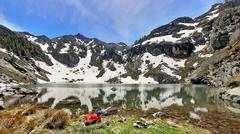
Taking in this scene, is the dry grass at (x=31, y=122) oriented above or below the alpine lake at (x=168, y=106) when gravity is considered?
above

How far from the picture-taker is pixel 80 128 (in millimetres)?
24219

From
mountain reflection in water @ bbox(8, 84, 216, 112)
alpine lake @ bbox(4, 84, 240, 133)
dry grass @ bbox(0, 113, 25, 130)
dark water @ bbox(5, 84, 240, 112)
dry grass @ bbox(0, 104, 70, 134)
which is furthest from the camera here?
mountain reflection in water @ bbox(8, 84, 216, 112)

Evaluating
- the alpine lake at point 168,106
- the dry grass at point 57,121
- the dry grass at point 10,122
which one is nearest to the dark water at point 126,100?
the alpine lake at point 168,106

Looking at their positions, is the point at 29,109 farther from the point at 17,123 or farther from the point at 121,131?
the point at 121,131

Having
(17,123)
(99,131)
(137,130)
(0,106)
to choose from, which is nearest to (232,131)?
(137,130)

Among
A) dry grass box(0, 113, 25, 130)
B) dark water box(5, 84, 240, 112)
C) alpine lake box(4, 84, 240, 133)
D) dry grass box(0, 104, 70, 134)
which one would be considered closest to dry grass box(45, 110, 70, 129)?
dry grass box(0, 104, 70, 134)

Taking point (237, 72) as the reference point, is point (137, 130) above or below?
below

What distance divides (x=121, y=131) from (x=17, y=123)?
815 cm

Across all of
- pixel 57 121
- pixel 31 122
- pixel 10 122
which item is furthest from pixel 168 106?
pixel 10 122

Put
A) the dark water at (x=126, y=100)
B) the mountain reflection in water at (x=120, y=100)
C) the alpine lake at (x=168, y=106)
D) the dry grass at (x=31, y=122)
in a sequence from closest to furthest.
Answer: the dry grass at (x=31, y=122)
the alpine lake at (x=168, y=106)
the dark water at (x=126, y=100)
the mountain reflection in water at (x=120, y=100)

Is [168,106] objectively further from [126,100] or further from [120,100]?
[120,100]

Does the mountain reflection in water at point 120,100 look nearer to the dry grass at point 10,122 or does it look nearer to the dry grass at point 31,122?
the dry grass at point 31,122

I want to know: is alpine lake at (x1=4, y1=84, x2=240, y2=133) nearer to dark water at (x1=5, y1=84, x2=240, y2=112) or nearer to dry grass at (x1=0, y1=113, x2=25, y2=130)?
dark water at (x1=5, y1=84, x2=240, y2=112)

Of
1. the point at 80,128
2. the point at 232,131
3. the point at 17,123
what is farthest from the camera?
the point at 232,131
